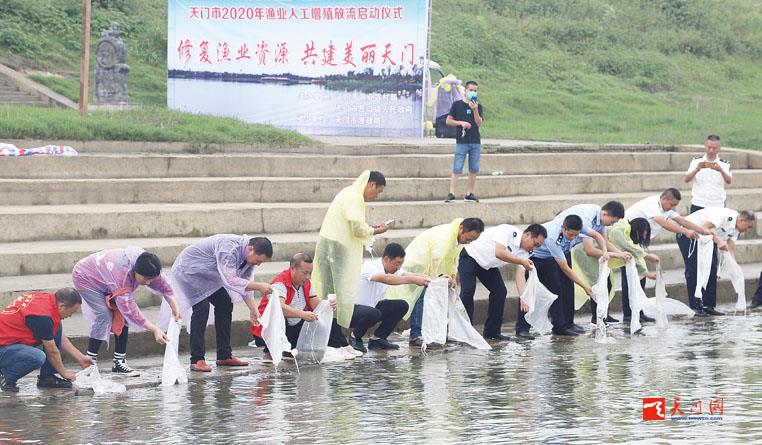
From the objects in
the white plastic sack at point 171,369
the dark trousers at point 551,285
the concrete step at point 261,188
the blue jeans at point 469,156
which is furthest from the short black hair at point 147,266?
the blue jeans at point 469,156

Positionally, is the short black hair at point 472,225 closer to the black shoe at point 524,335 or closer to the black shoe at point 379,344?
the black shoe at point 379,344

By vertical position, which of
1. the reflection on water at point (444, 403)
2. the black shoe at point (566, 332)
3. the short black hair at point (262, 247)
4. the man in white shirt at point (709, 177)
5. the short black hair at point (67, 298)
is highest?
the man in white shirt at point (709, 177)

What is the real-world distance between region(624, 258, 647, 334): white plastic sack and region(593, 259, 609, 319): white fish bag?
260mm

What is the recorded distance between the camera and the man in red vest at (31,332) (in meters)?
9.45

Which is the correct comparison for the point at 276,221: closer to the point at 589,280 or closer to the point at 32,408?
the point at 589,280

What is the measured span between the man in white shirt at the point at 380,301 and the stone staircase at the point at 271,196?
1.47 metres

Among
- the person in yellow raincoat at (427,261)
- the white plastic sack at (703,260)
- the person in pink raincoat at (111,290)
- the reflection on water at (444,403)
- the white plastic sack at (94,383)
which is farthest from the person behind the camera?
the white plastic sack at (703,260)

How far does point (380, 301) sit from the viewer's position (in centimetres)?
1186

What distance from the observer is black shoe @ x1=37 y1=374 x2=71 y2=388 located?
9727 mm

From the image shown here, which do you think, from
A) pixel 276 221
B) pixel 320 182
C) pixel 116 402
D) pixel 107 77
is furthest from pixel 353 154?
pixel 116 402

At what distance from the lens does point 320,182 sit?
1655cm

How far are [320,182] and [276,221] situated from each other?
66.0 inches

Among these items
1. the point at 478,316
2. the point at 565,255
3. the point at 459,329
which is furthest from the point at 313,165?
the point at 459,329

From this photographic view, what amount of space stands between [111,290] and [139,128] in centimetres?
777
